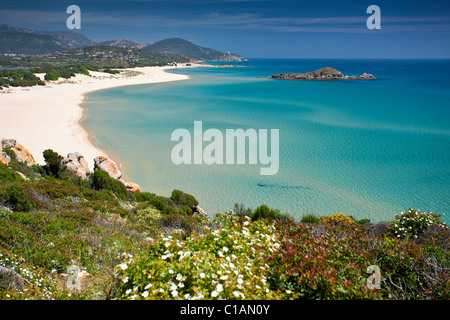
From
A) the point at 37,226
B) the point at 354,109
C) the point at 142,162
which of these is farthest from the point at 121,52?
the point at 37,226

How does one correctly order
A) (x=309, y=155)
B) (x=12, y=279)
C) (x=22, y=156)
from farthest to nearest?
(x=309, y=155), (x=22, y=156), (x=12, y=279)

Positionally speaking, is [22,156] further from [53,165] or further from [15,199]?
[15,199]

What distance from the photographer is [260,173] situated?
18.8 meters

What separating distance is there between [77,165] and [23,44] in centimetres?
19945

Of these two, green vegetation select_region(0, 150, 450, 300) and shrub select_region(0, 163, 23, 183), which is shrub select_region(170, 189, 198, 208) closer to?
green vegetation select_region(0, 150, 450, 300)

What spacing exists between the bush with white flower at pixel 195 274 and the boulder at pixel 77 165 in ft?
43.1

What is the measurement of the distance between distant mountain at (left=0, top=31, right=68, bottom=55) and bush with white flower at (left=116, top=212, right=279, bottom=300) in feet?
641

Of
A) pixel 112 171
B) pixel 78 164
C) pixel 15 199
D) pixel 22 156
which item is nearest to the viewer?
pixel 15 199

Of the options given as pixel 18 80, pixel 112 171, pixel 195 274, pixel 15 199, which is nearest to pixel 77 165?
pixel 112 171

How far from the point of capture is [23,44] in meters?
170

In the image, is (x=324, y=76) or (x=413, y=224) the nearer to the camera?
(x=413, y=224)

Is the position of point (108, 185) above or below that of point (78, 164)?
below

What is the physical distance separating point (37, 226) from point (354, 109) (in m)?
43.5

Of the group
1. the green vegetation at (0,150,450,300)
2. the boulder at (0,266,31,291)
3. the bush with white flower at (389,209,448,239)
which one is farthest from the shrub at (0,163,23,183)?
the bush with white flower at (389,209,448,239)
